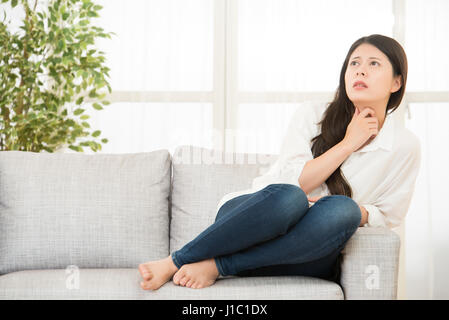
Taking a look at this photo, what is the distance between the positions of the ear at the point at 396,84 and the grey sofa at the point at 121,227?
56 cm

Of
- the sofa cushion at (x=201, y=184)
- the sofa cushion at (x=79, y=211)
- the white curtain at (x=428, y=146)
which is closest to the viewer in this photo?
the sofa cushion at (x=79, y=211)

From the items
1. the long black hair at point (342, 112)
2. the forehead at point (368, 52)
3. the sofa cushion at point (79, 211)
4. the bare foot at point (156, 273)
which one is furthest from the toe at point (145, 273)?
the forehead at point (368, 52)

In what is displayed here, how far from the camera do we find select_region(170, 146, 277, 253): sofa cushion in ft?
6.04

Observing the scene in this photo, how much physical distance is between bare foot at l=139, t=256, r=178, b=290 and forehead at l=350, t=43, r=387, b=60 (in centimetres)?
98

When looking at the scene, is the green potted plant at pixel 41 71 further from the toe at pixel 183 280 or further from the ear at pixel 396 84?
the ear at pixel 396 84

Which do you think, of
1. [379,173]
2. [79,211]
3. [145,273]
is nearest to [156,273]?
[145,273]

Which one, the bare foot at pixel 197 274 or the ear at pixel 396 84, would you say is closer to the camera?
the bare foot at pixel 197 274

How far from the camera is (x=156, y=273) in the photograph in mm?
1390

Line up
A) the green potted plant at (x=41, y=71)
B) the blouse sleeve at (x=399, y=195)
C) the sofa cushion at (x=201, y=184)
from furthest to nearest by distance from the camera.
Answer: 1. the green potted plant at (x=41, y=71)
2. the sofa cushion at (x=201, y=184)
3. the blouse sleeve at (x=399, y=195)

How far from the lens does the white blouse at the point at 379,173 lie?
160 centimetres

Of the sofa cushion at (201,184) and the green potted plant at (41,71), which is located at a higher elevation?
the green potted plant at (41,71)

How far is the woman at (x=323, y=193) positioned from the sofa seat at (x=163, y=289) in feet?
0.10

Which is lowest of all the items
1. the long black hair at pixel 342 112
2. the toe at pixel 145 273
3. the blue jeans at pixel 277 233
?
the toe at pixel 145 273

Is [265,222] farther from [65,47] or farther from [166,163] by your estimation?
[65,47]
